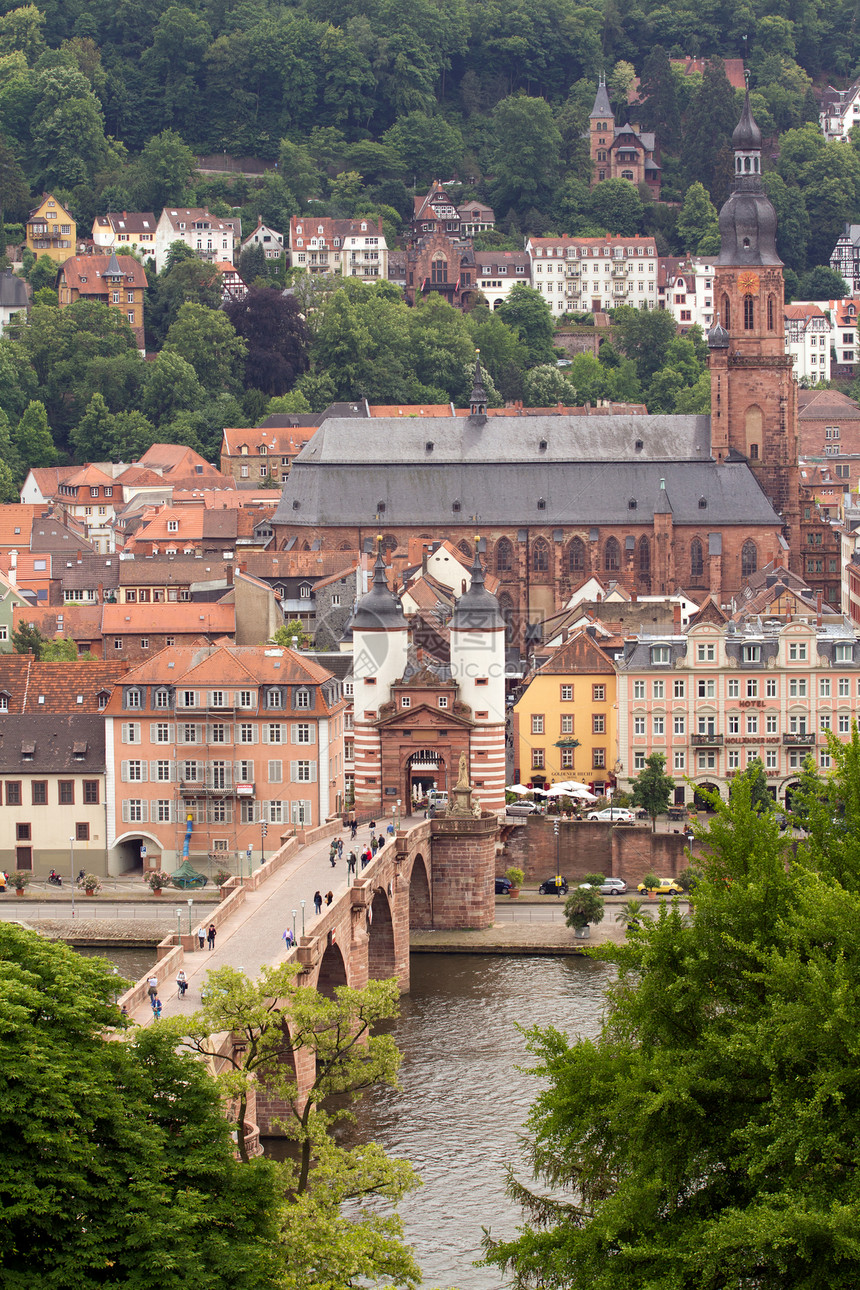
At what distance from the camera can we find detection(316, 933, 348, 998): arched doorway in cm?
6469

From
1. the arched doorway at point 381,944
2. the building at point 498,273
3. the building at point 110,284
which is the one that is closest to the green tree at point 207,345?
the building at point 110,284

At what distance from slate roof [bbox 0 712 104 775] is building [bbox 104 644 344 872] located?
2.98 ft

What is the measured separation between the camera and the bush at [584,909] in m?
78.3

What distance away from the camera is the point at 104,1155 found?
36188 millimetres

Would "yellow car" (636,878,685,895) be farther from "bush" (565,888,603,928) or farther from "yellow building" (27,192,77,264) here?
"yellow building" (27,192,77,264)

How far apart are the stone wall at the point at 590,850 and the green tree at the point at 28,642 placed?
2514 cm

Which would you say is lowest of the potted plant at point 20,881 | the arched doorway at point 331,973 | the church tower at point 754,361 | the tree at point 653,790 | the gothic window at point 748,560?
the arched doorway at point 331,973

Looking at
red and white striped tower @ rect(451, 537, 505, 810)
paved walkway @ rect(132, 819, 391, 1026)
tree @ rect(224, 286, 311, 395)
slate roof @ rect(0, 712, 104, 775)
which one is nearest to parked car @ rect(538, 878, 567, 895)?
red and white striped tower @ rect(451, 537, 505, 810)

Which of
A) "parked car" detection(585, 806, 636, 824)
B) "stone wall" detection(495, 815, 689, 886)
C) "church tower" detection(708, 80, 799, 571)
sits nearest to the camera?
"stone wall" detection(495, 815, 689, 886)

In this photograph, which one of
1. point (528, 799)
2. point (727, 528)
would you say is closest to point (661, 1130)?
point (528, 799)

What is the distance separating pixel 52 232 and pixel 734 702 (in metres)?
116

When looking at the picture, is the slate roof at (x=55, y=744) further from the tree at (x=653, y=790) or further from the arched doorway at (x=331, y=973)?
the arched doorway at (x=331, y=973)

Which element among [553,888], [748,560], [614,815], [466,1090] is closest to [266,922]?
[466,1090]

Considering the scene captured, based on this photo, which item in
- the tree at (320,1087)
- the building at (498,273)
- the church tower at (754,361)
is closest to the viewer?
the tree at (320,1087)
